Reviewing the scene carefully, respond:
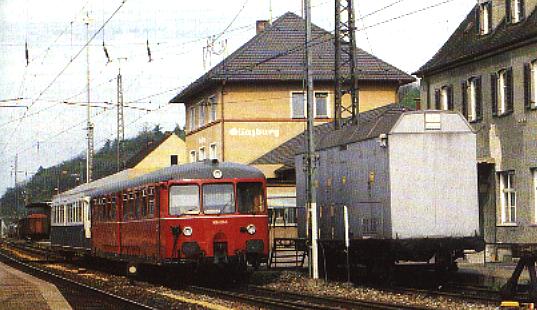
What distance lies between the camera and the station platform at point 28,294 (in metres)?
21.3

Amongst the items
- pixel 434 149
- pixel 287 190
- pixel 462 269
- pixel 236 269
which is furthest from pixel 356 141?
pixel 287 190

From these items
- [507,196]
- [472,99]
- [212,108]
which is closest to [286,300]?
[507,196]

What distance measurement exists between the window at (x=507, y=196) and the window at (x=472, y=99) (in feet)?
9.62

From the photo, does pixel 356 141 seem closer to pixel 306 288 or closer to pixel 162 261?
pixel 306 288

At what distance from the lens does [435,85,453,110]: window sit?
40.6 meters

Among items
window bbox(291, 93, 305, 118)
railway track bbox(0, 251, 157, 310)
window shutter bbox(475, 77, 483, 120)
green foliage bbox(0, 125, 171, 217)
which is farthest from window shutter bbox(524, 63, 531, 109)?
green foliage bbox(0, 125, 171, 217)

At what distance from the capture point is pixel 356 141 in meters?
26.4

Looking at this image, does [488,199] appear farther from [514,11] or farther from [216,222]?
[216,222]

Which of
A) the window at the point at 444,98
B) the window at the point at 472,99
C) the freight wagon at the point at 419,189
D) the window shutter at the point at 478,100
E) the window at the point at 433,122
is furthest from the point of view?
the window at the point at 444,98

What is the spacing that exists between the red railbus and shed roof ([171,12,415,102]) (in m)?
28.8

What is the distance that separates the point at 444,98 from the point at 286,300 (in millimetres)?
20624

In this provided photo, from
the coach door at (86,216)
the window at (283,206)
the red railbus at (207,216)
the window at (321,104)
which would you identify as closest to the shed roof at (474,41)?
the window at (283,206)

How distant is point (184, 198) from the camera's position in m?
25.9

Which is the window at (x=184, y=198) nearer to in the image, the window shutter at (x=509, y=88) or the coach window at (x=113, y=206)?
the coach window at (x=113, y=206)
